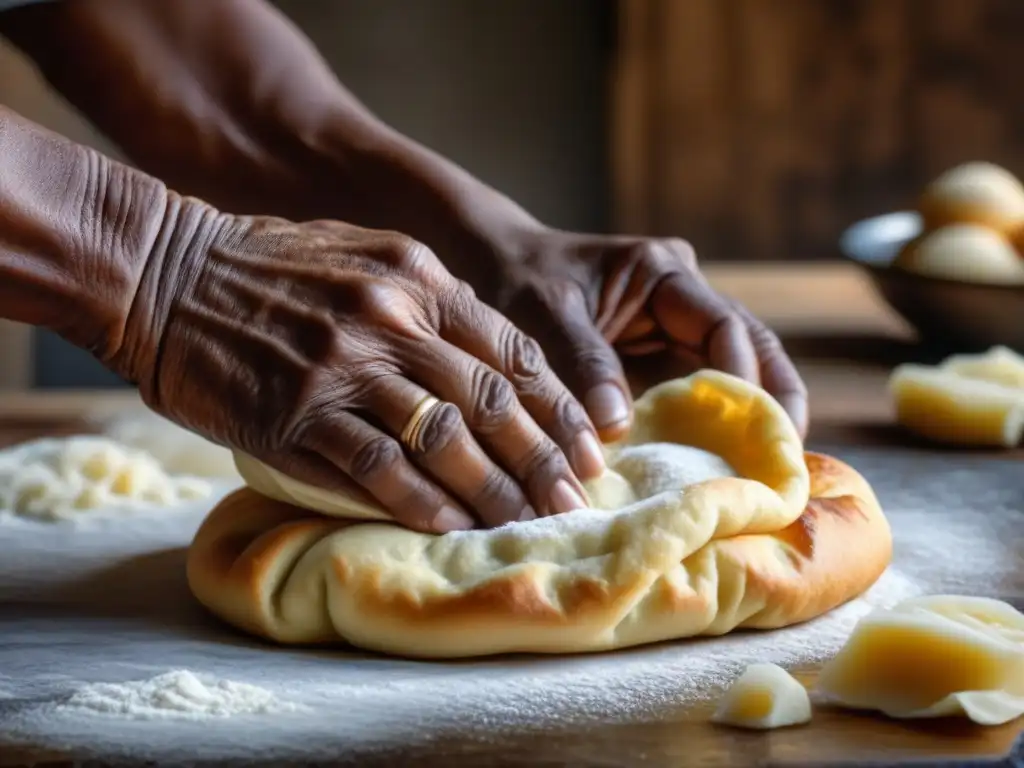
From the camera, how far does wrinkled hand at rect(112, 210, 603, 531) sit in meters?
1.33

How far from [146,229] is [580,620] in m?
0.55

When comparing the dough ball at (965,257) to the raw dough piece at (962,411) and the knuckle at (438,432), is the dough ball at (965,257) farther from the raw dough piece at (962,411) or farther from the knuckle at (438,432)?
the knuckle at (438,432)

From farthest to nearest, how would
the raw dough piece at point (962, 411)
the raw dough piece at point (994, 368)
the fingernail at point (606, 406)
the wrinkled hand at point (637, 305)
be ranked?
1. the raw dough piece at point (994, 368)
2. the raw dough piece at point (962, 411)
3. the wrinkled hand at point (637, 305)
4. the fingernail at point (606, 406)

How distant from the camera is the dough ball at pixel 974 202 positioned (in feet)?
8.41

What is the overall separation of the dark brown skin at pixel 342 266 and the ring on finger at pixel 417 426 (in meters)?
0.02

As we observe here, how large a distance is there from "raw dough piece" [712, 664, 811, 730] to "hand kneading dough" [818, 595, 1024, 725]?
0.17 feet

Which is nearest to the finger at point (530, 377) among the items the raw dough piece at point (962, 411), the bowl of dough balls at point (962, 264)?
the raw dough piece at point (962, 411)

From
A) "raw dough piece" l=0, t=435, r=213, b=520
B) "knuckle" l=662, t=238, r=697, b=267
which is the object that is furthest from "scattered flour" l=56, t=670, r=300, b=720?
"knuckle" l=662, t=238, r=697, b=267

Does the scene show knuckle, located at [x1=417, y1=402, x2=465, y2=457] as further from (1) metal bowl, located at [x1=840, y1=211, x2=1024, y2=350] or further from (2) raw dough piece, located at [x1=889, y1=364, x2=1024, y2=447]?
(1) metal bowl, located at [x1=840, y1=211, x2=1024, y2=350]

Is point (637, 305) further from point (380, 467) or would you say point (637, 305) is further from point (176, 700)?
point (176, 700)

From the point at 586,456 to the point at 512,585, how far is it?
203 mm

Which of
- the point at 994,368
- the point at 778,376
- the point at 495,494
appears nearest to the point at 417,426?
the point at 495,494

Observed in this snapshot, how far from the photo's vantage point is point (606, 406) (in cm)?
155

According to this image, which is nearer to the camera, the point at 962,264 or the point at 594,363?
the point at 594,363
